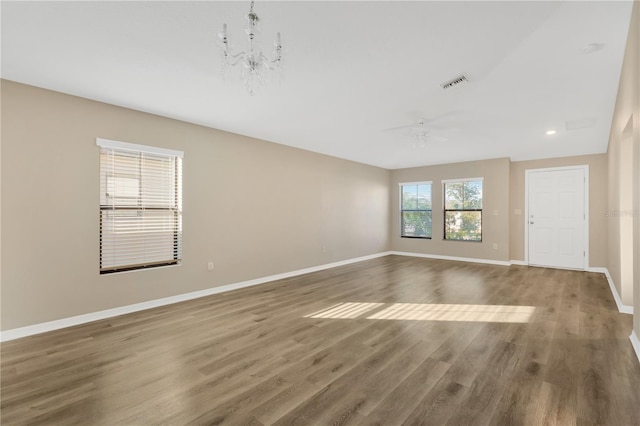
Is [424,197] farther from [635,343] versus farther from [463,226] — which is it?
[635,343]

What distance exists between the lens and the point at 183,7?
1983mm

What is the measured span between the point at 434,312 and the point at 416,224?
4874 mm

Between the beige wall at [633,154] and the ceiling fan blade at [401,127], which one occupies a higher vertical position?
the ceiling fan blade at [401,127]

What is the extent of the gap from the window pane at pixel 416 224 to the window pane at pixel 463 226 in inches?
19.5

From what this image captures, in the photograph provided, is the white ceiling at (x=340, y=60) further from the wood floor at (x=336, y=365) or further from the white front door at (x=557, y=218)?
the wood floor at (x=336, y=365)

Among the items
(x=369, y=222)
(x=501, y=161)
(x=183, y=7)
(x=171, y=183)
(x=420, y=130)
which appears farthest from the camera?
(x=369, y=222)

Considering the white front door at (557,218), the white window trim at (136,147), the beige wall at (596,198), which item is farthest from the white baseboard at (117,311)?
the beige wall at (596,198)

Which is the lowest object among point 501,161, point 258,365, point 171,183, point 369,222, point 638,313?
point 258,365

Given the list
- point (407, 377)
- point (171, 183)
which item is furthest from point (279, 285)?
point (407, 377)

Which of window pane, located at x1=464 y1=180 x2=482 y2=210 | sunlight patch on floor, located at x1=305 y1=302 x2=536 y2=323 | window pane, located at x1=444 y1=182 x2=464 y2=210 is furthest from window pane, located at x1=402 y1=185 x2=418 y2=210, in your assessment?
sunlight patch on floor, located at x1=305 y1=302 x2=536 y2=323

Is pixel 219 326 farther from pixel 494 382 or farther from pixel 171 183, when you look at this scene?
pixel 494 382

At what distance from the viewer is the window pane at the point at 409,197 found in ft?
26.6

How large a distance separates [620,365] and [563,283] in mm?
3219

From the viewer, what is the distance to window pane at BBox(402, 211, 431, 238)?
781 cm
